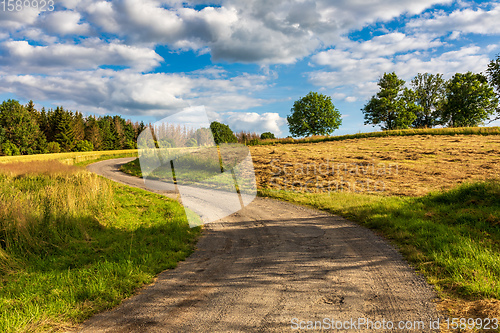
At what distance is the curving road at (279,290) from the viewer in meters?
4.18

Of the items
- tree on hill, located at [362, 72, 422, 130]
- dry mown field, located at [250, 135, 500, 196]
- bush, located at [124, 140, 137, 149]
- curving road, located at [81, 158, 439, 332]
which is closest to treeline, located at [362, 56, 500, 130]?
tree on hill, located at [362, 72, 422, 130]

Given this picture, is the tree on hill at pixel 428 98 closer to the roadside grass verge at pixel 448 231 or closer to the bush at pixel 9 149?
the roadside grass verge at pixel 448 231

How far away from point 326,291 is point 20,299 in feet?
20.1

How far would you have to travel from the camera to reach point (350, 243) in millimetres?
7871

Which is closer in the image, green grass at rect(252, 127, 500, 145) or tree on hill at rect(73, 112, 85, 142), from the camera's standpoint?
green grass at rect(252, 127, 500, 145)

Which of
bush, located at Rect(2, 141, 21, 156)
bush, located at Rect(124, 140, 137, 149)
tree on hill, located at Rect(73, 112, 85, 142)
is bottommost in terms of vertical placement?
bush, located at Rect(2, 141, 21, 156)

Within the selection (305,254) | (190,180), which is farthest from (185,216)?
(190,180)

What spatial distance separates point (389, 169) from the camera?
20125 millimetres

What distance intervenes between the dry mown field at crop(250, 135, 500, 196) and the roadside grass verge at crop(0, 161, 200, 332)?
10.9 metres

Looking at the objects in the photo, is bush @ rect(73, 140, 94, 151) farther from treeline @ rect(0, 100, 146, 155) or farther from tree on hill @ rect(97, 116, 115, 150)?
tree on hill @ rect(97, 116, 115, 150)

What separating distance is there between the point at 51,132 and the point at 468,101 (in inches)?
4217

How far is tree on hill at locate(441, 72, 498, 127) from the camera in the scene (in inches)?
2064

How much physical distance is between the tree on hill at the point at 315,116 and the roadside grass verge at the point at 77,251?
53568 millimetres

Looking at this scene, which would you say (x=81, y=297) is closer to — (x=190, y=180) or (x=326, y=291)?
(x=326, y=291)
